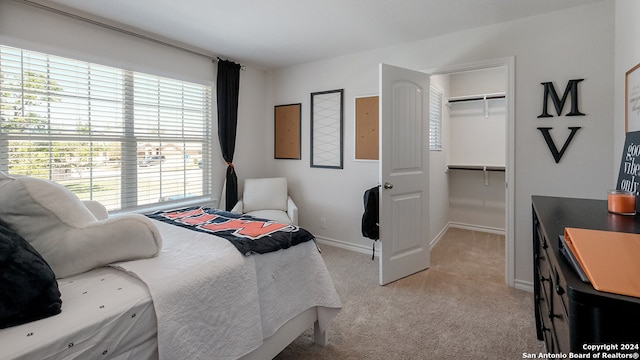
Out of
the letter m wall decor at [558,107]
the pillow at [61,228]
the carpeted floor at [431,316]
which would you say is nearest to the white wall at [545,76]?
the letter m wall decor at [558,107]

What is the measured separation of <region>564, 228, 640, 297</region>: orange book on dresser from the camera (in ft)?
2.10

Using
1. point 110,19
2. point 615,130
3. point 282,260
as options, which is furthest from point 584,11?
point 110,19

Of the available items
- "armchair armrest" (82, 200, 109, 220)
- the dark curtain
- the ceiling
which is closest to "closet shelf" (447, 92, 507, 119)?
the ceiling

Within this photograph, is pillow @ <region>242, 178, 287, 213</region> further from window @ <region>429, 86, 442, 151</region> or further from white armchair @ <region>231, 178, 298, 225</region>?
window @ <region>429, 86, 442, 151</region>

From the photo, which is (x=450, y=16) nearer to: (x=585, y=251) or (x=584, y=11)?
(x=584, y=11)

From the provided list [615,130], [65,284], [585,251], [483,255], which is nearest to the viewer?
[585,251]

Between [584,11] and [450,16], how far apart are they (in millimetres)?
1002

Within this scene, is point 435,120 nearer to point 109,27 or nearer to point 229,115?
point 229,115

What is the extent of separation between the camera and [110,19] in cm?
267

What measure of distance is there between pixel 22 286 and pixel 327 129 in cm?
329

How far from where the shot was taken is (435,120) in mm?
3932

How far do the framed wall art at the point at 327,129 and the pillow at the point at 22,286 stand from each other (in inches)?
121

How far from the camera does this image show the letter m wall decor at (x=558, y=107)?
7.97ft

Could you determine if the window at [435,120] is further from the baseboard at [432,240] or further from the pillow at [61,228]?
the pillow at [61,228]
